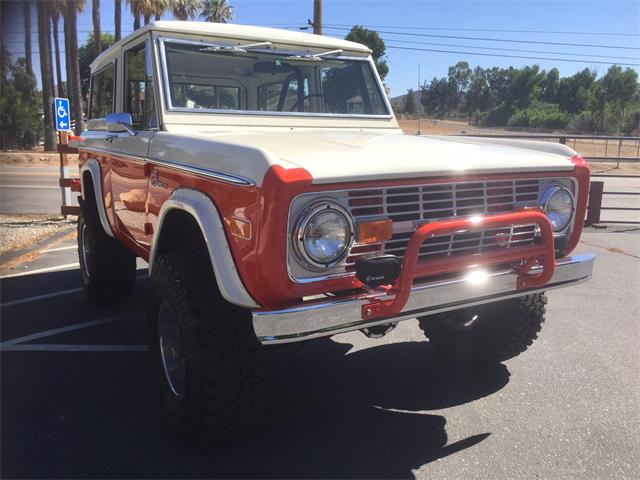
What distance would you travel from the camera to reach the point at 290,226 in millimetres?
2225

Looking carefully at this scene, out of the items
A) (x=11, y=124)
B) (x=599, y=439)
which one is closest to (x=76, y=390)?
(x=599, y=439)

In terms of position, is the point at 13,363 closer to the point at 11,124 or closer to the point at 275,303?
the point at 275,303

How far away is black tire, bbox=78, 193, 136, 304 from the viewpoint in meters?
4.78

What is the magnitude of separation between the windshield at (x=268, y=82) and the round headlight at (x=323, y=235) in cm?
166

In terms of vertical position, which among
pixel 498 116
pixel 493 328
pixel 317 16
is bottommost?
pixel 493 328

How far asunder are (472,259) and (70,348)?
298 centimetres

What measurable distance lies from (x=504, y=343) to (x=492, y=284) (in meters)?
1.12

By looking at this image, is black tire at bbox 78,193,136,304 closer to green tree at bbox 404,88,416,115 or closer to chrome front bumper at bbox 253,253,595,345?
chrome front bumper at bbox 253,253,595,345

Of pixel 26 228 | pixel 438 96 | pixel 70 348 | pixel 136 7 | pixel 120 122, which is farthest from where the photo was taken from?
pixel 438 96

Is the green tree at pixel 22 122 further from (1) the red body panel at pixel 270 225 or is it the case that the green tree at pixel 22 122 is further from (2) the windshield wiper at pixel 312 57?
(1) the red body panel at pixel 270 225

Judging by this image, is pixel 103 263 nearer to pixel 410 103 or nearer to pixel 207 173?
pixel 207 173

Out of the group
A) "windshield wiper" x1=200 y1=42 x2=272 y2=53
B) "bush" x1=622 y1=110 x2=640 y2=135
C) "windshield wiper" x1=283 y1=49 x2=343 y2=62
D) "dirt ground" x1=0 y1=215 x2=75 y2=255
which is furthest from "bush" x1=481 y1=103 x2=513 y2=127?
"windshield wiper" x1=200 y1=42 x2=272 y2=53

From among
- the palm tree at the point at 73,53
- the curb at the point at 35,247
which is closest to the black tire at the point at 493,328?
the curb at the point at 35,247

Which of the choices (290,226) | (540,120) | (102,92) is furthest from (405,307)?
(540,120)
